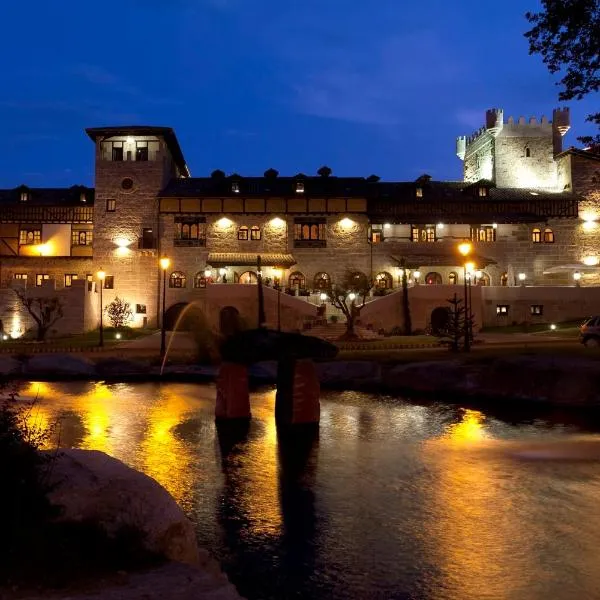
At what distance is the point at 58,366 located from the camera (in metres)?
28.3

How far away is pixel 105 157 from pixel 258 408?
1775 inches

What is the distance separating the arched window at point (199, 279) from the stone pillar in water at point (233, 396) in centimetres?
3994

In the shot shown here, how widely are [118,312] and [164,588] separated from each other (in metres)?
51.5

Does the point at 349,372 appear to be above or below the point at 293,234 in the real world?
below

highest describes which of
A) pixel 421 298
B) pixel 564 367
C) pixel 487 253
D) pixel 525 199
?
pixel 525 199

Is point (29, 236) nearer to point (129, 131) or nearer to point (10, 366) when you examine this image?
point (129, 131)

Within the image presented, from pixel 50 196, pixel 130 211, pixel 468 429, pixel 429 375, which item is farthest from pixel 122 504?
pixel 50 196

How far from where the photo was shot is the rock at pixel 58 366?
28.2m

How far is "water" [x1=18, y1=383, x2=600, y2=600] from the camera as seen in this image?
791 cm

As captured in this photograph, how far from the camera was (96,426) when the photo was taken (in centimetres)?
1767

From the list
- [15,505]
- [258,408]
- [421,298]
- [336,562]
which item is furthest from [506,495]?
[421,298]

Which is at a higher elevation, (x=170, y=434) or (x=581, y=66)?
(x=581, y=66)

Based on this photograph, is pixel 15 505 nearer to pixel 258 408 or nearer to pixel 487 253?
pixel 258 408

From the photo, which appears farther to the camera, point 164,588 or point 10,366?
point 10,366
